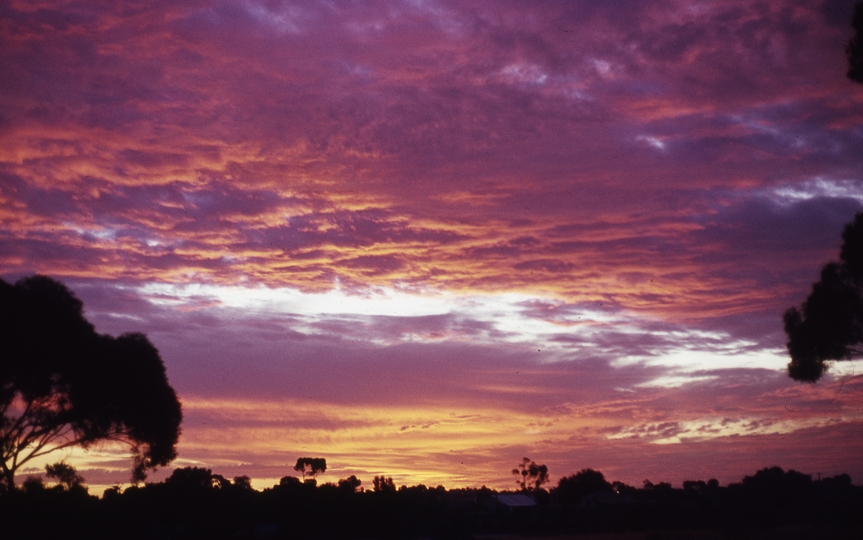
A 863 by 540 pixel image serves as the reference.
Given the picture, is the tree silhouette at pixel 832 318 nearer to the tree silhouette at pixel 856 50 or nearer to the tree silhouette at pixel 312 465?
the tree silhouette at pixel 856 50

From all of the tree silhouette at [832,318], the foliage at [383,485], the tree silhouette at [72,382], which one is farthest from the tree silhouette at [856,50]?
the foliage at [383,485]

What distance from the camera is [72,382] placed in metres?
28.9

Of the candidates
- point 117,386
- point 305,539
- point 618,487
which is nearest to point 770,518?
point 305,539

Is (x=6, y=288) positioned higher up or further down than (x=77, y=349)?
higher up

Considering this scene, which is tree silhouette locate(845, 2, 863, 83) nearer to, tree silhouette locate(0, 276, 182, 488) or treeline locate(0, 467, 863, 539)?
treeline locate(0, 467, 863, 539)

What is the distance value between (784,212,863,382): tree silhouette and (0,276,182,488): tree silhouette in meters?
23.6

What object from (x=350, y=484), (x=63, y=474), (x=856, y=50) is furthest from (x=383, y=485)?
(x=856, y=50)

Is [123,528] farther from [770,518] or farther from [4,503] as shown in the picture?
[770,518]

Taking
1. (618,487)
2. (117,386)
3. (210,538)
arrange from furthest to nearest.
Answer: (618,487) < (210,538) < (117,386)

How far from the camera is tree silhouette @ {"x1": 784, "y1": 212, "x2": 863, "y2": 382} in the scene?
2234 centimetres

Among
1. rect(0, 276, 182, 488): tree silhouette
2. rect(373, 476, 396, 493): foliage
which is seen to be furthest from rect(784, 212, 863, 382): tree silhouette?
rect(373, 476, 396, 493): foliage

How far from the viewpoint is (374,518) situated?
169ft

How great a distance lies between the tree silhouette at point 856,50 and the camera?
1891 centimetres

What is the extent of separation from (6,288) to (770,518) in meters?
34.4
